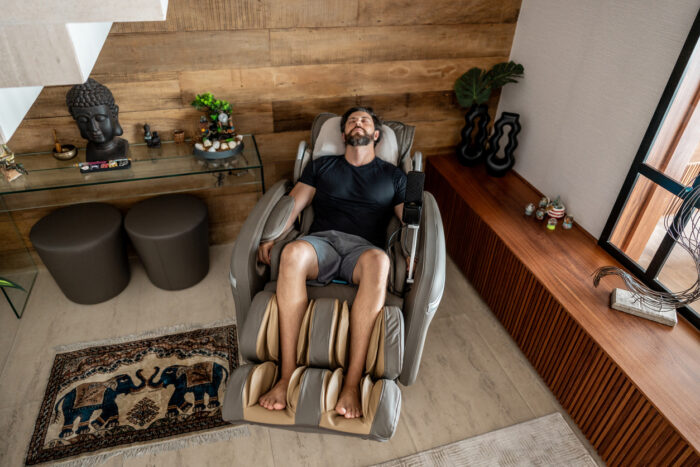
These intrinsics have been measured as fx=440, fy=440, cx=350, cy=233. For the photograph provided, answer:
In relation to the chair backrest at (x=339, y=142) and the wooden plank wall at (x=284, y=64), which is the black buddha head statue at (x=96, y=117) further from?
the chair backrest at (x=339, y=142)

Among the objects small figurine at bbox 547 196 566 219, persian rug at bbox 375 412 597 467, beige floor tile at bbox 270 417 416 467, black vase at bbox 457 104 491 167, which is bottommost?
beige floor tile at bbox 270 417 416 467

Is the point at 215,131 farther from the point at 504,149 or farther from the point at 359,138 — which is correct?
the point at 504,149

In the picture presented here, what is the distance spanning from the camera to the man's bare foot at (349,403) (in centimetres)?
161

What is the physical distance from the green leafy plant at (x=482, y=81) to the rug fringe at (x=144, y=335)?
6.28ft

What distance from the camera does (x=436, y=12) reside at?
2535 millimetres

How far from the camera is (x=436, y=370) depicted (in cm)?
219

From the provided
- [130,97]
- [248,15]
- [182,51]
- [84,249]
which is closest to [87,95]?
[130,97]

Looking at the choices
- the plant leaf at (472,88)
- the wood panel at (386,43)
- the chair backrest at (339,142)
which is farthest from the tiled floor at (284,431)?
the wood panel at (386,43)

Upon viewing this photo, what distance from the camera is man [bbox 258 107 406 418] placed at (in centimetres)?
178

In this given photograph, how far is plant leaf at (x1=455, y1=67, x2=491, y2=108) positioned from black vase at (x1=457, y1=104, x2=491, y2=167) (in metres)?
0.05

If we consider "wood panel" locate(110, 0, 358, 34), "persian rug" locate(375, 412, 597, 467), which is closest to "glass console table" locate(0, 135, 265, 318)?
"wood panel" locate(110, 0, 358, 34)

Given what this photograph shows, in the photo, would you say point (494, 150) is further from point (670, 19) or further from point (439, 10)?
point (670, 19)

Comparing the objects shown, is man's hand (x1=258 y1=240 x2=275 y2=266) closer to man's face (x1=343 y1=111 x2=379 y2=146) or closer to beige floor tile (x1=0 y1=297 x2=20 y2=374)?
man's face (x1=343 y1=111 x2=379 y2=146)

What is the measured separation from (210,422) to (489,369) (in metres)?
1.35
